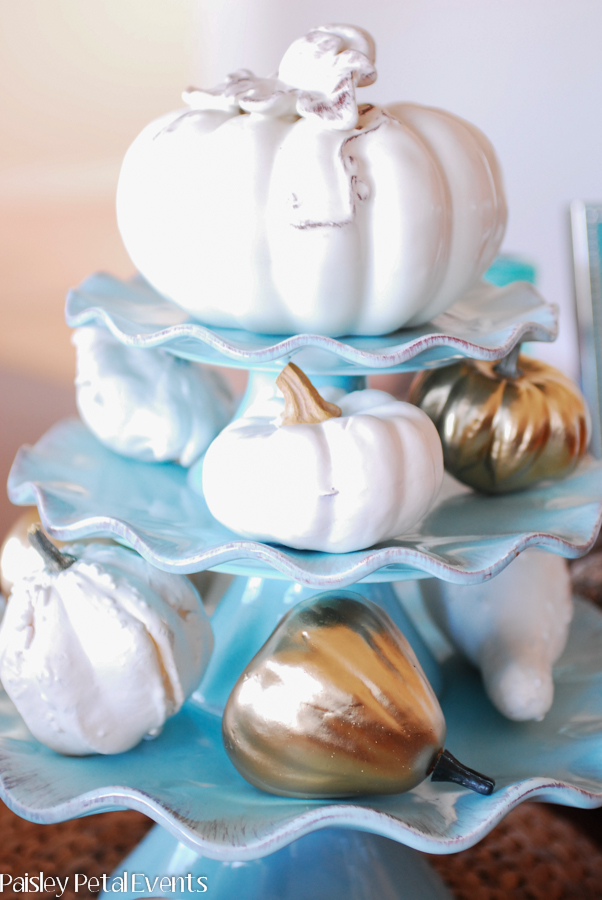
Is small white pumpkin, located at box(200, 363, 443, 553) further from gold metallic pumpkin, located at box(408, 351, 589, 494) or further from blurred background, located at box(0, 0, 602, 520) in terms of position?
blurred background, located at box(0, 0, 602, 520)

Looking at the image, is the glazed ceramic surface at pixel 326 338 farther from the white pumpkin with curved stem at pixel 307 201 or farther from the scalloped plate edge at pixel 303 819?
the scalloped plate edge at pixel 303 819

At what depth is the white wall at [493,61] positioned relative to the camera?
1.68m

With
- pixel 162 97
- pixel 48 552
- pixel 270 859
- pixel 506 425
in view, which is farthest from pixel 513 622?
pixel 162 97

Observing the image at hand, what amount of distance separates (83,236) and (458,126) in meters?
1.20

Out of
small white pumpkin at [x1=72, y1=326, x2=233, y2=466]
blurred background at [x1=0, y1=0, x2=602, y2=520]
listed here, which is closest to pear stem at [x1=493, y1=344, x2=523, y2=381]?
small white pumpkin at [x1=72, y1=326, x2=233, y2=466]

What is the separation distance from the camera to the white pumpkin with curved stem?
514 millimetres

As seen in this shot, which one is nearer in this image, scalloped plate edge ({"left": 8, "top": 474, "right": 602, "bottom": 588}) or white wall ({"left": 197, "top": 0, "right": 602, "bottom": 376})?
scalloped plate edge ({"left": 8, "top": 474, "right": 602, "bottom": 588})

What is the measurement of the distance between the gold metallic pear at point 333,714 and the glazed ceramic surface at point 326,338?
173mm

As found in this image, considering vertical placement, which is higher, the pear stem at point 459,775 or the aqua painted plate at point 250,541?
the aqua painted plate at point 250,541

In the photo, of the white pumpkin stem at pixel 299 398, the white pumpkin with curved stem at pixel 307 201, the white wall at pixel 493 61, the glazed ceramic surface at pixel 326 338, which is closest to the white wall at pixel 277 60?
the white wall at pixel 493 61

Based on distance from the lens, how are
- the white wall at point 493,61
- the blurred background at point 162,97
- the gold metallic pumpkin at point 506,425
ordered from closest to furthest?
the gold metallic pumpkin at point 506,425 → the blurred background at point 162,97 → the white wall at point 493,61

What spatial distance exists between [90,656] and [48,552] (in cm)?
8

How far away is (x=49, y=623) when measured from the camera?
0.56 meters

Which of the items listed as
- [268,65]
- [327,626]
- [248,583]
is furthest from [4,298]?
[327,626]
